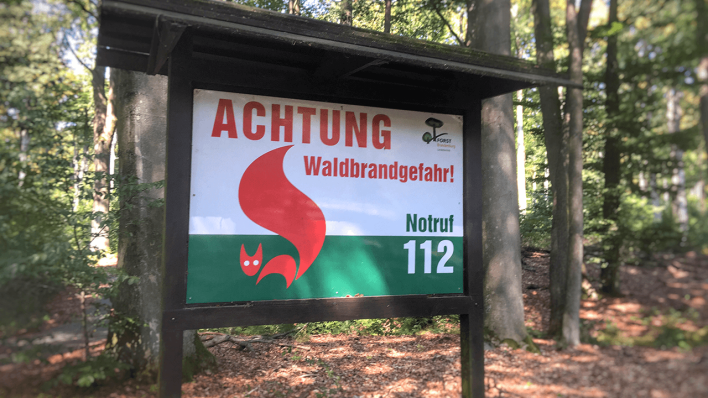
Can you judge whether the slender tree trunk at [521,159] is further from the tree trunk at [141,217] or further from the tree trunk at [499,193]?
the tree trunk at [141,217]

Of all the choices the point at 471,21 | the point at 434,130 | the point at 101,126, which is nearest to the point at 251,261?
the point at 434,130

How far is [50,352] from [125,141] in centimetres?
271

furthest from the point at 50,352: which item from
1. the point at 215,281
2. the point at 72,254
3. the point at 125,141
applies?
the point at 125,141

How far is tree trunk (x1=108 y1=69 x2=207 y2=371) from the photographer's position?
552cm

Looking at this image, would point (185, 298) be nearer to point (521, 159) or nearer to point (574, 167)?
point (574, 167)

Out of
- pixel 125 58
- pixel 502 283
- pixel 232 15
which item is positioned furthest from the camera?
pixel 502 283

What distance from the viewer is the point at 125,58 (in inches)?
158

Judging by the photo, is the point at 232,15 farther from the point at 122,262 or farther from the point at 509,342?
the point at 509,342

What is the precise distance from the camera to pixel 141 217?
568cm

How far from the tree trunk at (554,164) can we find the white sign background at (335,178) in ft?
2.94

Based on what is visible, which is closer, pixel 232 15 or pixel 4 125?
pixel 232 15

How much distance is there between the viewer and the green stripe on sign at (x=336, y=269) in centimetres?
352

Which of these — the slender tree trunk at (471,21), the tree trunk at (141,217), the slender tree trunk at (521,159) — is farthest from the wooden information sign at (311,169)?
the slender tree trunk at (521,159)

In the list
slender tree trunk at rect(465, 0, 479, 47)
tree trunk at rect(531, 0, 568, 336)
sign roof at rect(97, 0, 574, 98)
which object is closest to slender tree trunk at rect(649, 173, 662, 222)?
tree trunk at rect(531, 0, 568, 336)
